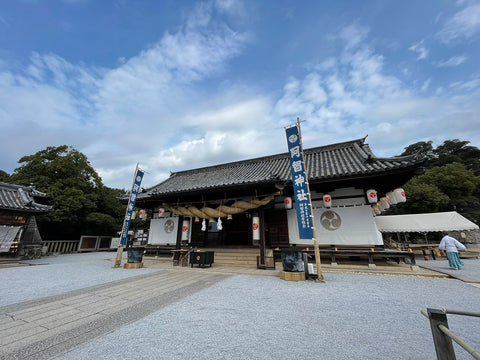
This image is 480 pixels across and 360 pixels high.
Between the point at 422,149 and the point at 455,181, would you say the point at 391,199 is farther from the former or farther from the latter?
the point at 422,149

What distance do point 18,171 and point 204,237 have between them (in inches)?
820

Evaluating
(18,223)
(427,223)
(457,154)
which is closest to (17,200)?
(18,223)

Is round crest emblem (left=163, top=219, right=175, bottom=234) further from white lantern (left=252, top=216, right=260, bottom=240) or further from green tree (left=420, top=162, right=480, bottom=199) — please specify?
green tree (left=420, top=162, right=480, bottom=199)

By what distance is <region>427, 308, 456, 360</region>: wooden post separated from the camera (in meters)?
1.62

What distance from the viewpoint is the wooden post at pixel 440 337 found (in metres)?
1.62

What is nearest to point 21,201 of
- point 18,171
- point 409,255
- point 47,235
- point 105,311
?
point 47,235

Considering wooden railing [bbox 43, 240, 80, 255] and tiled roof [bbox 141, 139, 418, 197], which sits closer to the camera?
tiled roof [bbox 141, 139, 418, 197]

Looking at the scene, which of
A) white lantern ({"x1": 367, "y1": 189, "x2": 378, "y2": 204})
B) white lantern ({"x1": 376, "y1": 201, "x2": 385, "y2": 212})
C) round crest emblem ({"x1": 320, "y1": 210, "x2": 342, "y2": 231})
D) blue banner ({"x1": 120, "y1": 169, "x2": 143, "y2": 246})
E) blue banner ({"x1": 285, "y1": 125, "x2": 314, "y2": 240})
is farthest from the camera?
white lantern ({"x1": 376, "y1": 201, "x2": 385, "y2": 212})

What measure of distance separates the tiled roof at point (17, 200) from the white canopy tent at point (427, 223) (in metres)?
26.2

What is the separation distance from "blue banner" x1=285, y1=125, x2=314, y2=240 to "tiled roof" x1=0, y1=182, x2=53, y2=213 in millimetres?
16504

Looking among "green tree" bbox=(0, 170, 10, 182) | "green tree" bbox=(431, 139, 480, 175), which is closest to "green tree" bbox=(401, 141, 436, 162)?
"green tree" bbox=(431, 139, 480, 175)

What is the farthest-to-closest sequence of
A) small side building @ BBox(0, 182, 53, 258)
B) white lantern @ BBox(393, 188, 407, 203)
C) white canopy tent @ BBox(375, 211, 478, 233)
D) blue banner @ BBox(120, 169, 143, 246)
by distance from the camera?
white canopy tent @ BBox(375, 211, 478, 233), small side building @ BBox(0, 182, 53, 258), blue banner @ BBox(120, 169, 143, 246), white lantern @ BBox(393, 188, 407, 203)

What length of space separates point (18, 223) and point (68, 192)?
19.7 ft

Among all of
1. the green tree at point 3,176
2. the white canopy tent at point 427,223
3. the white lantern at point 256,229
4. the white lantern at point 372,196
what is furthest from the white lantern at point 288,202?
the green tree at point 3,176
